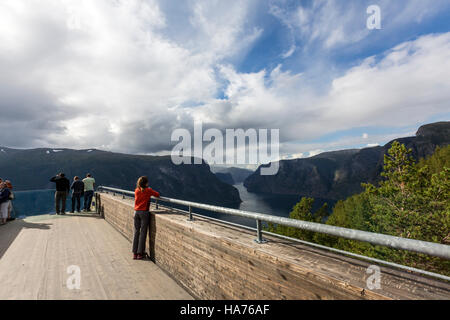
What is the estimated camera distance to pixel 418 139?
18200cm

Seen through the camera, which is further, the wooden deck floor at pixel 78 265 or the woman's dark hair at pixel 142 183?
the woman's dark hair at pixel 142 183

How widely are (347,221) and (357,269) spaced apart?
6659cm

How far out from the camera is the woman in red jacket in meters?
6.14

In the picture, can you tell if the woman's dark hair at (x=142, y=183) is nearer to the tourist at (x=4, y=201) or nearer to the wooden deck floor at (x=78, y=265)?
the wooden deck floor at (x=78, y=265)

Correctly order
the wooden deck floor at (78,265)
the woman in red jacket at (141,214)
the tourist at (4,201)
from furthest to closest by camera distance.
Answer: the tourist at (4,201), the woman in red jacket at (141,214), the wooden deck floor at (78,265)

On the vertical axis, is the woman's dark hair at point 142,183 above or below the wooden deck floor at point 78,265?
above

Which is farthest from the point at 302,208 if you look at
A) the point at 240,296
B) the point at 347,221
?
the point at 240,296

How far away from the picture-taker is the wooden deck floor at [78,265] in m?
4.51

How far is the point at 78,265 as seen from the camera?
5871 mm

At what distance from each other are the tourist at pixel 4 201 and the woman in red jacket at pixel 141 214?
9744 mm

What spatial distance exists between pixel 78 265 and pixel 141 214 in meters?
2.09

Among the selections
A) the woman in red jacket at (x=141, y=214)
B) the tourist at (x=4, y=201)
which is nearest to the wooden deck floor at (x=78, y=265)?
the woman in red jacket at (x=141, y=214)

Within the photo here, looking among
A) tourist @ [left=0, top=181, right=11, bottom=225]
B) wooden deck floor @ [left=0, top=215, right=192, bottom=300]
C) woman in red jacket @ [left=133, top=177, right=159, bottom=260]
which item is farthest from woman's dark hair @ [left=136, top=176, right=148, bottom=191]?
tourist @ [left=0, top=181, right=11, bottom=225]
